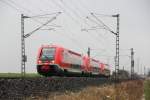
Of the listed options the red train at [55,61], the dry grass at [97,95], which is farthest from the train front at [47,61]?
the dry grass at [97,95]

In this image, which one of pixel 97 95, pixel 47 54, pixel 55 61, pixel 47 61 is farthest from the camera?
pixel 47 54

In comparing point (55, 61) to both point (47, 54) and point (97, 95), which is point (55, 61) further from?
point (97, 95)

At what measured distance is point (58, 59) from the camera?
3278 centimetres

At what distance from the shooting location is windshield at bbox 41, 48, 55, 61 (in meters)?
33.0

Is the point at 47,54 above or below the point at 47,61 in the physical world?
above

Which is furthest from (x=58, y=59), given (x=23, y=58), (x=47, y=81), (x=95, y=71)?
(x=95, y=71)

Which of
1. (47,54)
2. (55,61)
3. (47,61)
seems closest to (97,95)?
(55,61)

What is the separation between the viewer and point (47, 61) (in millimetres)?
32750

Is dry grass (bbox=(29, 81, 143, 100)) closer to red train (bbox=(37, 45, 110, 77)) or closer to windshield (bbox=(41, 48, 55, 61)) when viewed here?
red train (bbox=(37, 45, 110, 77))

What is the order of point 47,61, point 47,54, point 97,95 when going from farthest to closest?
point 47,54
point 47,61
point 97,95

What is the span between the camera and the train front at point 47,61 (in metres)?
32.3

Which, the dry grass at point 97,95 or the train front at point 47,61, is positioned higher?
the train front at point 47,61

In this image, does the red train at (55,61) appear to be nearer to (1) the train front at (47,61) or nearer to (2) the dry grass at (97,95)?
(1) the train front at (47,61)

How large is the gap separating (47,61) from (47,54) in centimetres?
87
